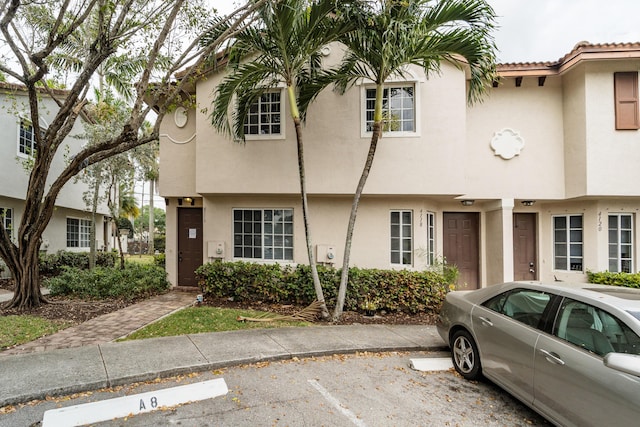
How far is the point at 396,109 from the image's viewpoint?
8.84m

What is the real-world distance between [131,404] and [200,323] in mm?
3021

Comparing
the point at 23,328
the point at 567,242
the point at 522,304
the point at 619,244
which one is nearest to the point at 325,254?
the point at 522,304

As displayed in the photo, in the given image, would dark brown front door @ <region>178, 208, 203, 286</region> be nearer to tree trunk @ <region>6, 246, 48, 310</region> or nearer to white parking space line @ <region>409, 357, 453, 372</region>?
tree trunk @ <region>6, 246, 48, 310</region>

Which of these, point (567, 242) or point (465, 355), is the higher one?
point (567, 242)

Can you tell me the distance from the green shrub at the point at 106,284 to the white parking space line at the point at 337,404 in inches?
273

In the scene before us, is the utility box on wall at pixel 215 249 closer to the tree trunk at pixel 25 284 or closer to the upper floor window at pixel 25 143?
the tree trunk at pixel 25 284

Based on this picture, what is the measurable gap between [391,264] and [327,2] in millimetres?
6585

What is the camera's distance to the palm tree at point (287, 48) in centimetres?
638

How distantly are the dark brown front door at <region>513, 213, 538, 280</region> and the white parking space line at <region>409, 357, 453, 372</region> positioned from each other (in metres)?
6.34

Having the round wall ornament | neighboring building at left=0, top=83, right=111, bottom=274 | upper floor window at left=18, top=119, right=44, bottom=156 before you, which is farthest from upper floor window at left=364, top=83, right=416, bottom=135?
upper floor window at left=18, top=119, right=44, bottom=156

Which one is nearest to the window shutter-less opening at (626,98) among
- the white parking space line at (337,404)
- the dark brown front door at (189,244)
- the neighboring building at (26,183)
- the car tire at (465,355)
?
the car tire at (465,355)

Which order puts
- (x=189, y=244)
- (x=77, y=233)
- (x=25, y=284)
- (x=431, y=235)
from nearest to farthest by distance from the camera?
(x=25, y=284), (x=431, y=235), (x=189, y=244), (x=77, y=233)

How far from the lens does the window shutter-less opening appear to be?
28.3 ft

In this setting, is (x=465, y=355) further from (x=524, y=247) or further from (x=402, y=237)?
(x=524, y=247)
